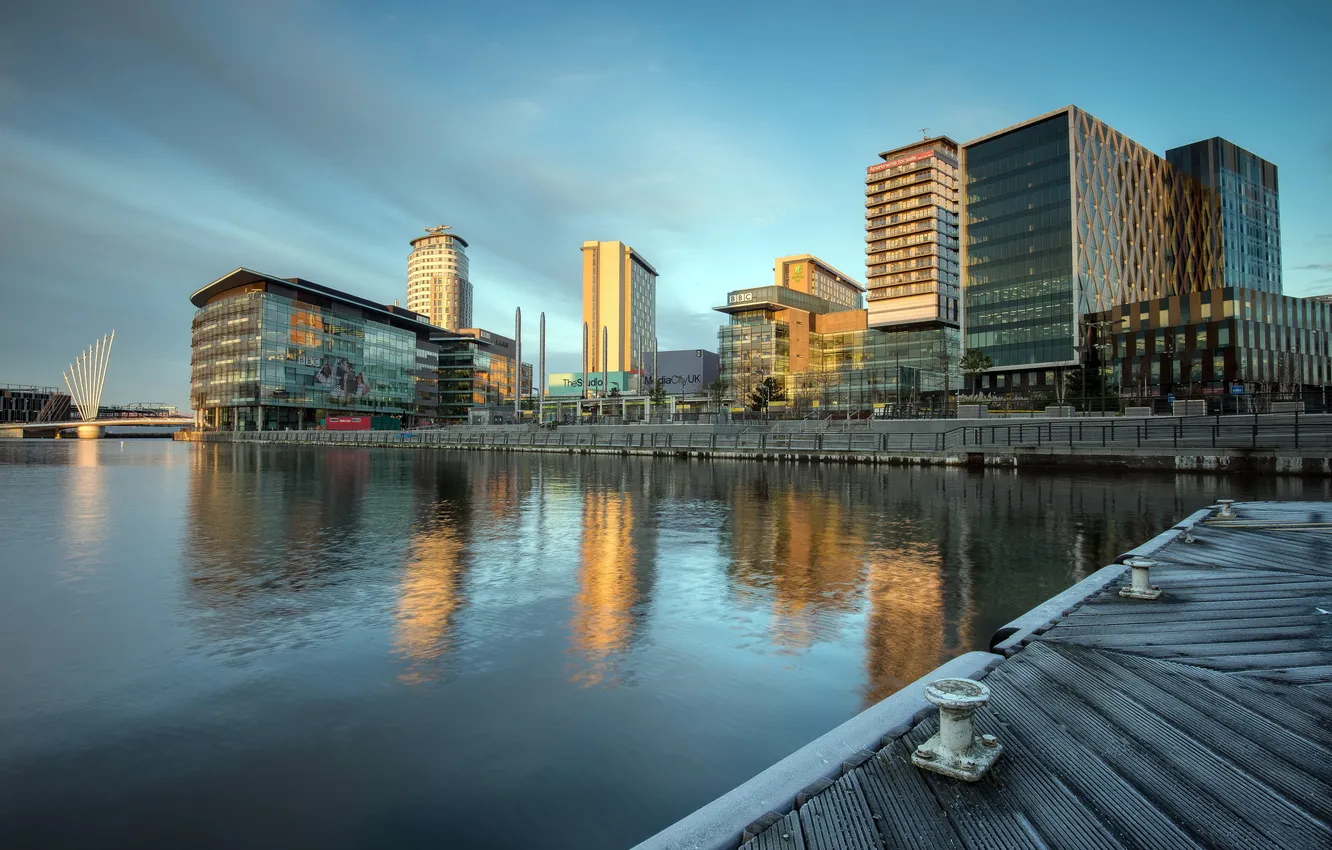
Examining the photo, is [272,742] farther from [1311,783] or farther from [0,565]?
[0,565]

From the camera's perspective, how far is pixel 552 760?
4367 mm

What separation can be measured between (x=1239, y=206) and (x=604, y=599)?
15037 centimetres

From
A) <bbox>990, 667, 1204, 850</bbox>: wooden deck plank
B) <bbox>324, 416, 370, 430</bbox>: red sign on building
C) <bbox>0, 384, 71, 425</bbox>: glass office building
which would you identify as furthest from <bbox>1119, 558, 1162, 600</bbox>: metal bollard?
<bbox>0, 384, 71, 425</bbox>: glass office building

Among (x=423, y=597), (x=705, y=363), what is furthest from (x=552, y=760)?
(x=705, y=363)

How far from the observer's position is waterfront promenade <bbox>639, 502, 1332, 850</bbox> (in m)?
2.66

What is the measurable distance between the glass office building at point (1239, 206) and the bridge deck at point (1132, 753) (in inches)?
5477

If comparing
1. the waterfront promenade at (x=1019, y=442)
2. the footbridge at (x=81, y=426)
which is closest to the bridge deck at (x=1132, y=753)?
the waterfront promenade at (x=1019, y=442)

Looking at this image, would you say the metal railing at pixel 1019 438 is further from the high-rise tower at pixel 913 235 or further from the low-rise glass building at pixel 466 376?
the low-rise glass building at pixel 466 376

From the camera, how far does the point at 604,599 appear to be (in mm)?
8586

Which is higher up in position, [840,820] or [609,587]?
[840,820]

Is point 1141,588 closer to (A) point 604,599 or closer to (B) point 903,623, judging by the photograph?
(B) point 903,623

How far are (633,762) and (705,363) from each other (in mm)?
147781

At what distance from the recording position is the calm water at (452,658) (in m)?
3.90

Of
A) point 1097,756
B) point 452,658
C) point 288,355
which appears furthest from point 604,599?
point 288,355
